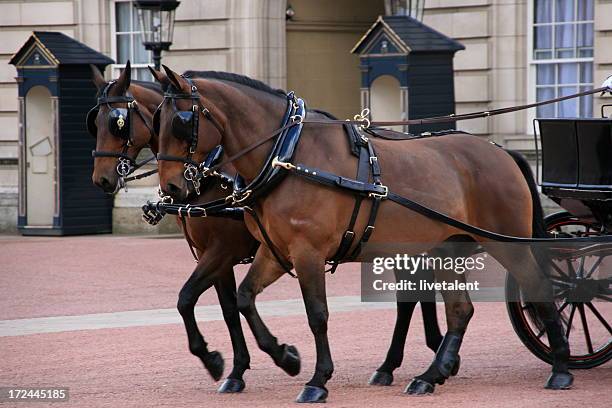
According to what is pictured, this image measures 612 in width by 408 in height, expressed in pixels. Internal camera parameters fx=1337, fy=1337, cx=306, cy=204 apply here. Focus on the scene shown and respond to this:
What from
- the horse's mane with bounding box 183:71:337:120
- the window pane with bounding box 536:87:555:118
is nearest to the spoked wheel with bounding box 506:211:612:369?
the horse's mane with bounding box 183:71:337:120

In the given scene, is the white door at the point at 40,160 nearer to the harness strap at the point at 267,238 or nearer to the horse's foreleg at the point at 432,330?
the horse's foreleg at the point at 432,330

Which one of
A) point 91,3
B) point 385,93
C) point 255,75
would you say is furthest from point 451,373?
point 91,3

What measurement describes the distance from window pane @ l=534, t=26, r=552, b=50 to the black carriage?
8.89m

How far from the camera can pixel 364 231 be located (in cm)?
781

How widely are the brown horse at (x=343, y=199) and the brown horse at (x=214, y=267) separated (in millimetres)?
340

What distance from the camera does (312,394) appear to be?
753 centimetres

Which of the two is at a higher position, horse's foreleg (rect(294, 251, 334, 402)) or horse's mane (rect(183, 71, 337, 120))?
horse's mane (rect(183, 71, 337, 120))

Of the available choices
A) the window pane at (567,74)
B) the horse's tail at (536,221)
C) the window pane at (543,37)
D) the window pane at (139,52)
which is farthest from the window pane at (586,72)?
the horse's tail at (536,221)

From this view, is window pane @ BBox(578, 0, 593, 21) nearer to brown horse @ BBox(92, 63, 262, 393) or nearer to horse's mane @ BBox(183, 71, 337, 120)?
brown horse @ BBox(92, 63, 262, 393)

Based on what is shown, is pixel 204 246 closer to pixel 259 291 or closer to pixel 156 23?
pixel 259 291

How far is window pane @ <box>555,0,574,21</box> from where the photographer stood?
17.2 m

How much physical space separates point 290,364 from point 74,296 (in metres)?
5.27

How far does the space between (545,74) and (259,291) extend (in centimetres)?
1047

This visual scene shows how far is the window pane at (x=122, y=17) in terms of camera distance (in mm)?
20469
